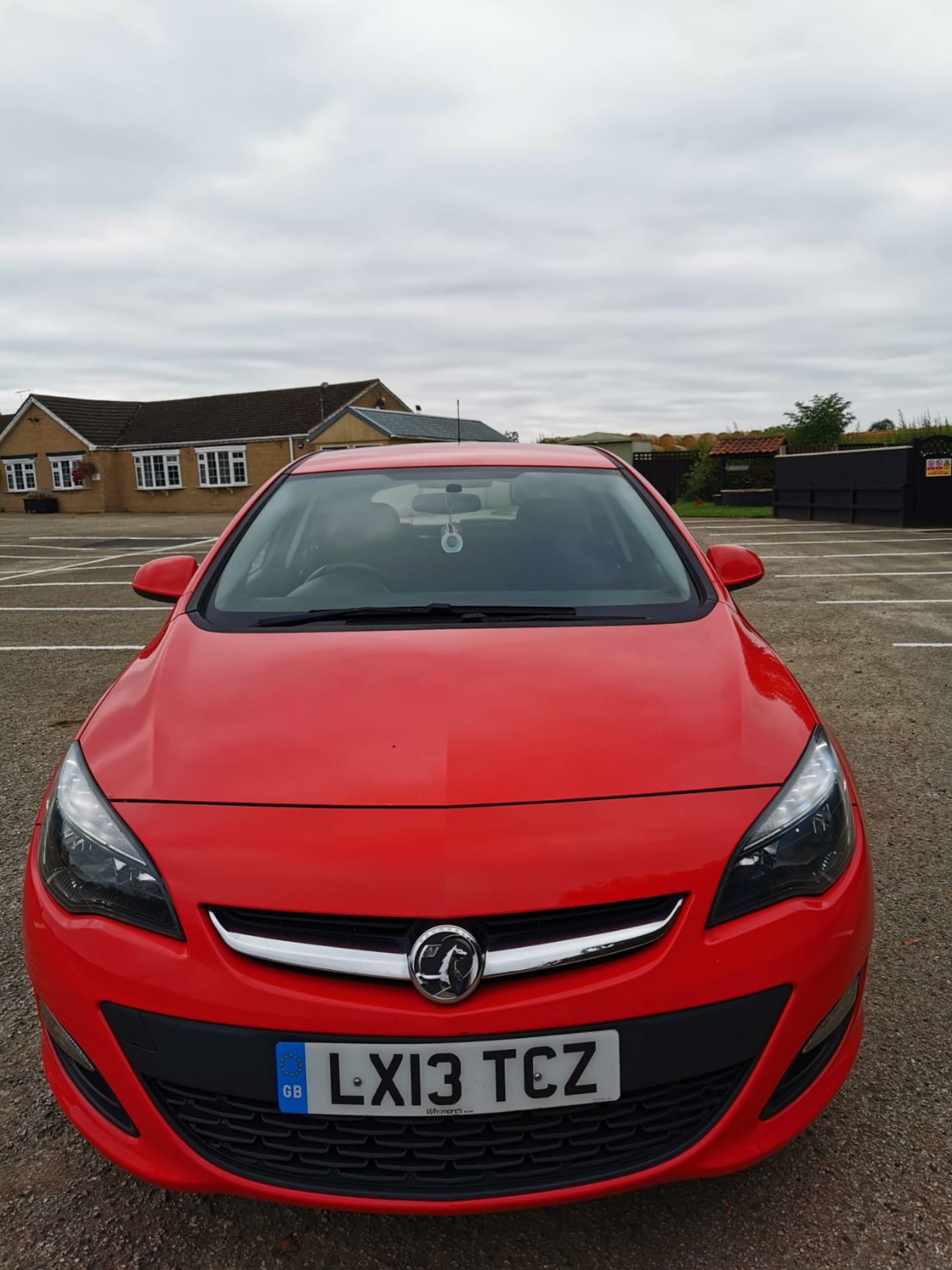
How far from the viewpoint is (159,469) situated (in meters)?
41.6

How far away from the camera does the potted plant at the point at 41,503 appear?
40.9m

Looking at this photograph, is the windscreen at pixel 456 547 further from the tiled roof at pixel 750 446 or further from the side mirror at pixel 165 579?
the tiled roof at pixel 750 446

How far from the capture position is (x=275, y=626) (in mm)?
2234

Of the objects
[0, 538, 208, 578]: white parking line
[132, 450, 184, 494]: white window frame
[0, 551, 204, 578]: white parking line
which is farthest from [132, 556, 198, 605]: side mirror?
[132, 450, 184, 494]: white window frame

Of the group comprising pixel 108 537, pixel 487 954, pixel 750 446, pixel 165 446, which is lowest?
pixel 108 537

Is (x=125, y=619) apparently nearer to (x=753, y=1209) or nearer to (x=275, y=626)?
(x=275, y=626)

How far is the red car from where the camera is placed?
4.48 feet

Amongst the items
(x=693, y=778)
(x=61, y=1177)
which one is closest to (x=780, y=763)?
(x=693, y=778)

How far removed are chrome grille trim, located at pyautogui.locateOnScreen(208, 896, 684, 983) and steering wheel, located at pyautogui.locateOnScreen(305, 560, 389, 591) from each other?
1.25m

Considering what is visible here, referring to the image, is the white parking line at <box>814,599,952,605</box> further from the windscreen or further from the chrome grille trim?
the chrome grille trim

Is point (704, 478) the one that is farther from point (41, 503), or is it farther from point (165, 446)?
point (41, 503)

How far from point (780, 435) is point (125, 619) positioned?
24393 mm

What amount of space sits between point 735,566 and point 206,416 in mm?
42927

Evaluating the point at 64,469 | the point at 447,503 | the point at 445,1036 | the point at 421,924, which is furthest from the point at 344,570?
the point at 64,469
